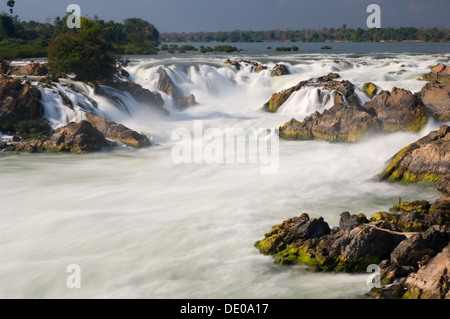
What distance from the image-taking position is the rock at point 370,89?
34.5 m

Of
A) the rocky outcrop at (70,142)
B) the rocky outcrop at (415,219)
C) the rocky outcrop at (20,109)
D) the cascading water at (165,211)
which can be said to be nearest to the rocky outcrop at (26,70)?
the cascading water at (165,211)

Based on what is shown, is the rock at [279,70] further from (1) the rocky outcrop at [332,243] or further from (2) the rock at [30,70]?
A: (1) the rocky outcrop at [332,243]

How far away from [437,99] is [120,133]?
694 inches

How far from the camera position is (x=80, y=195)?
17531mm

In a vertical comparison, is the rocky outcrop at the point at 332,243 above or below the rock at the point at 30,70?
below

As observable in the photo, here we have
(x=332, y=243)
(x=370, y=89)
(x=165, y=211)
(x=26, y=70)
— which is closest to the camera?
(x=332, y=243)

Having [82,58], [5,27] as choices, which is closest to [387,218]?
Answer: [82,58]

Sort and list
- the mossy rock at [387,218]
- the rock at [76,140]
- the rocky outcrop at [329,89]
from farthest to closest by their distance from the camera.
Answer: the rocky outcrop at [329,89], the rock at [76,140], the mossy rock at [387,218]

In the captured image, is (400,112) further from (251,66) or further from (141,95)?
(251,66)

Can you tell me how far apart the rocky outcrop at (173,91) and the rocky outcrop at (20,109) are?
13.1 m

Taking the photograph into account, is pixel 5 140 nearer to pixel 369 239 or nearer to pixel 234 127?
pixel 234 127

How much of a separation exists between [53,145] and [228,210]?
12824 mm

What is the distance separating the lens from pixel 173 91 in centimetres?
4178
